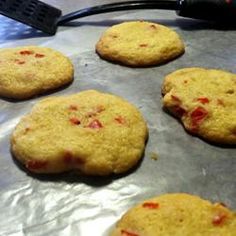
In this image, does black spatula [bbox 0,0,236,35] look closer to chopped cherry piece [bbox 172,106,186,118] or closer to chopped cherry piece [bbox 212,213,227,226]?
chopped cherry piece [bbox 172,106,186,118]

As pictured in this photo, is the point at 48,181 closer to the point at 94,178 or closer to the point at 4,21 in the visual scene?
the point at 94,178

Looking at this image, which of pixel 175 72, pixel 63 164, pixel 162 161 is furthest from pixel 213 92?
pixel 63 164

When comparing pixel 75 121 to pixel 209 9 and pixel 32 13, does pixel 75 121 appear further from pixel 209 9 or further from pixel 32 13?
pixel 209 9

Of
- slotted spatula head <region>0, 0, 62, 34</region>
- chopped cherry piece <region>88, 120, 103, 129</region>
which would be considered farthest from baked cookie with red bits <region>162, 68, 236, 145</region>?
slotted spatula head <region>0, 0, 62, 34</region>

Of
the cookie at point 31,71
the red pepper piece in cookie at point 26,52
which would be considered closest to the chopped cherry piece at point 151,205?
the cookie at point 31,71

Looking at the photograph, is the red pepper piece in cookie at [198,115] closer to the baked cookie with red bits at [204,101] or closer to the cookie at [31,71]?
the baked cookie with red bits at [204,101]
